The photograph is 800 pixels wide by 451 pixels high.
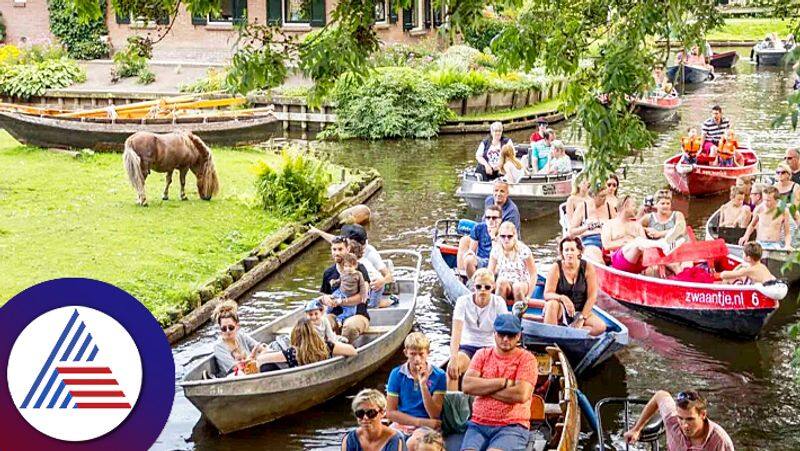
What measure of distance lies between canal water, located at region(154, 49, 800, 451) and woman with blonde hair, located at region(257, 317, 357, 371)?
0.75 metres

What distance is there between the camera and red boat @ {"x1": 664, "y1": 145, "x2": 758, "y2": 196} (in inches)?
908

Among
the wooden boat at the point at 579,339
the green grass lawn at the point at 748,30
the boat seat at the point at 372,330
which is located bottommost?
the boat seat at the point at 372,330

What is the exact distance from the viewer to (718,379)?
42.0ft

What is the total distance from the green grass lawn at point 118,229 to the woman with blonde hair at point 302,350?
11.1ft

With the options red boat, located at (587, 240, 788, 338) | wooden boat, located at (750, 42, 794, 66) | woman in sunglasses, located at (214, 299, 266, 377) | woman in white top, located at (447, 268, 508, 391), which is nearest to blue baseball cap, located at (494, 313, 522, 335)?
woman in white top, located at (447, 268, 508, 391)

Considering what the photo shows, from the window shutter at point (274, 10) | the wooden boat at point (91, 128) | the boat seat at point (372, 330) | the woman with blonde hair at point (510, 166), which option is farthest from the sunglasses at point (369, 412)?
the window shutter at point (274, 10)

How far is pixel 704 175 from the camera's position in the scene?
76.1ft

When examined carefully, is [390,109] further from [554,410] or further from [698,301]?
[554,410]

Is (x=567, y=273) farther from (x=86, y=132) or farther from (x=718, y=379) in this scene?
(x=86, y=132)

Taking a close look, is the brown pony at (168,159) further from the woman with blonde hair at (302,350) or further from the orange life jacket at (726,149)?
the orange life jacket at (726,149)

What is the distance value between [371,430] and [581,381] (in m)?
5.88

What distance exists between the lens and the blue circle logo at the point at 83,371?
9.03 ft

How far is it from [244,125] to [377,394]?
2159 cm

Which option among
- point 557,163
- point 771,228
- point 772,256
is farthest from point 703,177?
point 772,256
